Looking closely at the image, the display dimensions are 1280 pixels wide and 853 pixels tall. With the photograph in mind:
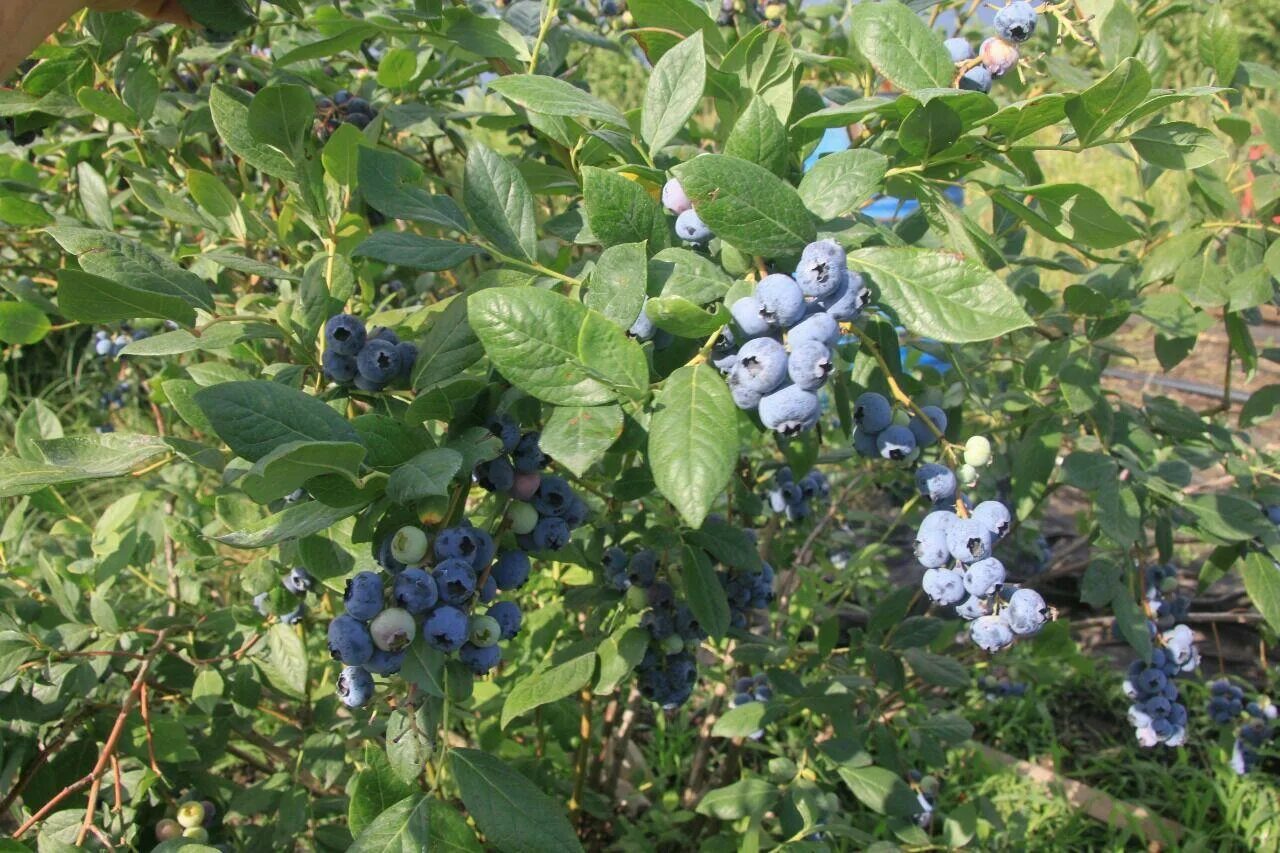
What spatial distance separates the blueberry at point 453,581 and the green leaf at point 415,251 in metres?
0.32

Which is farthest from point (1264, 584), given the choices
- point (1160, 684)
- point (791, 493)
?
point (791, 493)

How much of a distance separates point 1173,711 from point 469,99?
6.48ft

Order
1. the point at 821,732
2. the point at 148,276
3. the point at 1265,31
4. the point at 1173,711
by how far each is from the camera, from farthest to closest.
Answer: the point at 1265,31
the point at 821,732
the point at 1173,711
the point at 148,276

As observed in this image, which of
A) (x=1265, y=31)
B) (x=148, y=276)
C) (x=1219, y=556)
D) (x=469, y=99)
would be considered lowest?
(x=1265, y=31)

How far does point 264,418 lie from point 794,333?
41cm

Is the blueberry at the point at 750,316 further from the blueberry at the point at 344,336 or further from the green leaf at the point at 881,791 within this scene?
the green leaf at the point at 881,791

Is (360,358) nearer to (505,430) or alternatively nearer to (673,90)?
(505,430)

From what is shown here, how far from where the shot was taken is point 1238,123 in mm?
1438

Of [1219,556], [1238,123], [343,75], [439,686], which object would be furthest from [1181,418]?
[343,75]

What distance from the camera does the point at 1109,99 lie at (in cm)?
83

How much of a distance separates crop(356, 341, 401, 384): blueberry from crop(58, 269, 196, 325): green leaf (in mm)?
174

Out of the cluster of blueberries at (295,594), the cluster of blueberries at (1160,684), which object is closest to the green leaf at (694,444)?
the cluster of blueberries at (295,594)

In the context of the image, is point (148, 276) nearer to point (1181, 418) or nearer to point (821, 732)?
point (1181, 418)

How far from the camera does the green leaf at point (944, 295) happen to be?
72 cm
